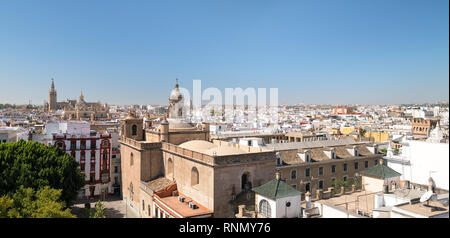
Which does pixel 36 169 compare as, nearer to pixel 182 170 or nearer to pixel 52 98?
pixel 182 170

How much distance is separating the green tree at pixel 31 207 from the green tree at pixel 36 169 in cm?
208

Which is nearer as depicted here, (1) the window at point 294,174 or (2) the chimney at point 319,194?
(2) the chimney at point 319,194

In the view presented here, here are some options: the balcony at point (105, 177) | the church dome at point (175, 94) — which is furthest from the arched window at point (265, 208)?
the balcony at point (105, 177)

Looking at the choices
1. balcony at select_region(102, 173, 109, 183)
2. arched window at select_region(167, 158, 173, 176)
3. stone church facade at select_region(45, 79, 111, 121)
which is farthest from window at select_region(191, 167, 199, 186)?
stone church facade at select_region(45, 79, 111, 121)

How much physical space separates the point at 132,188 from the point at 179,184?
6.85 metres

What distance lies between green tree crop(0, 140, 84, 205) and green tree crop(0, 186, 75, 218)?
2076 millimetres

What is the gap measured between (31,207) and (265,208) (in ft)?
38.3

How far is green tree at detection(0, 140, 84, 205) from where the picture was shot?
65.1ft

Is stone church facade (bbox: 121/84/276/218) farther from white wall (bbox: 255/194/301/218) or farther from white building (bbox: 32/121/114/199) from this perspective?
white wall (bbox: 255/194/301/218)

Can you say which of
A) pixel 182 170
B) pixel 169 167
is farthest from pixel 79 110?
pixel 182 170

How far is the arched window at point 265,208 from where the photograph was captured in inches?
510

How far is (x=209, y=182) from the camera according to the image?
18359 mm

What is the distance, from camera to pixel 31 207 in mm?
15719

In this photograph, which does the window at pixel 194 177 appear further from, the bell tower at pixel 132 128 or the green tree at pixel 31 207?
the bell tower at pixel 132 128
